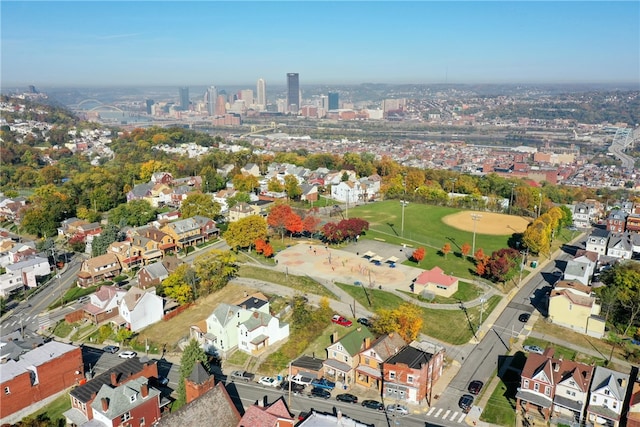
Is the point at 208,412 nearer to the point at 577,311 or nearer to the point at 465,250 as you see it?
the point at 577,311

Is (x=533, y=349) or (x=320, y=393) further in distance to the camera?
(x=533, y=349)

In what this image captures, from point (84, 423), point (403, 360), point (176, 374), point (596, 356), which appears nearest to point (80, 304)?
point (176, 374)

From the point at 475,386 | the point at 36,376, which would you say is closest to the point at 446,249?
the point at 475,386

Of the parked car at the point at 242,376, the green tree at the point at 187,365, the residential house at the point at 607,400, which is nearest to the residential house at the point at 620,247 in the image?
the residential house at the point at 607,400

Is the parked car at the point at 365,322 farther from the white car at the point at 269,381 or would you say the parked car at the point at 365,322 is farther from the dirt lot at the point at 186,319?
the dirt lot at the point at 186,319

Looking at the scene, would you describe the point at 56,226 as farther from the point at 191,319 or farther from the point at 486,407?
the point at 486,407

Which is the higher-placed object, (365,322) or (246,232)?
(246,232)
